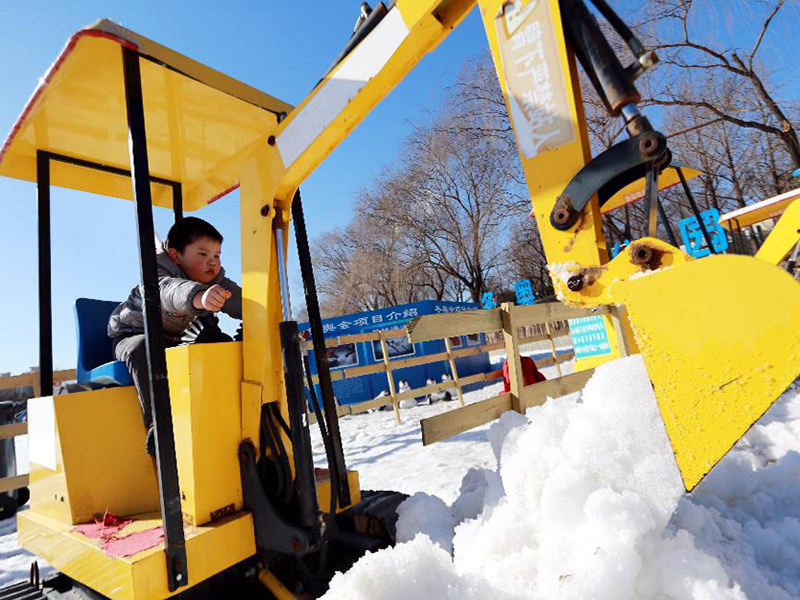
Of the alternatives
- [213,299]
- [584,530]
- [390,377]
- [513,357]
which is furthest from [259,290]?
[390,377]

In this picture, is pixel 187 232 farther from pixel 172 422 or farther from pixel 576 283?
pixel 576 283

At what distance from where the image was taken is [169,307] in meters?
2.18

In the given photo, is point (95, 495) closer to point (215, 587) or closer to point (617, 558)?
point (215, 587)

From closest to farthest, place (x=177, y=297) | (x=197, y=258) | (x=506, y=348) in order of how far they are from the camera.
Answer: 1. (x=177, y=297)
2. (x=197, y=258)
3. (x=506, y=348)

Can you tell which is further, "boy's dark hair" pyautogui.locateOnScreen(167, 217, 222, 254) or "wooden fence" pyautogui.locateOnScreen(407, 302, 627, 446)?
"wooden fence" pyautogui.locateOnScreen(407, 302, 627, 446)

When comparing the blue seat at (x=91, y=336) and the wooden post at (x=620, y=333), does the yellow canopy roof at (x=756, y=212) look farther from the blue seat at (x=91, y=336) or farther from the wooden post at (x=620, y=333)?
the blue seat at (x=91, y=336)

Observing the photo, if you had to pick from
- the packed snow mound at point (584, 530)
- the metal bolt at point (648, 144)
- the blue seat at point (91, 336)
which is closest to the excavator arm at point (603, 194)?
the metal bolt at point (648, 144)

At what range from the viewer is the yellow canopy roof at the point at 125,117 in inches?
80.7

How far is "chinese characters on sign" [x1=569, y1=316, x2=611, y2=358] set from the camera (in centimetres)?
711

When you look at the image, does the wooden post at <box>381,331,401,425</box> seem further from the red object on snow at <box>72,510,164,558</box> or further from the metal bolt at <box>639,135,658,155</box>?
the metal bolt at <box>639,135,658,155</box>

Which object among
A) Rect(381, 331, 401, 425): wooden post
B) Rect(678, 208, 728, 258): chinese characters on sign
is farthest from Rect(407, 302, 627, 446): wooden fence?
Rect(678, 208, 728, 258): chinese characters on sign

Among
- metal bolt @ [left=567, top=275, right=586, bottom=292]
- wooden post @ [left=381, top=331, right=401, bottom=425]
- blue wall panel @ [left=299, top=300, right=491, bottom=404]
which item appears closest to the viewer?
metal bolt @ [left=567, top=275, right=586, bottom=292]

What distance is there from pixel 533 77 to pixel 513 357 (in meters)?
3.45

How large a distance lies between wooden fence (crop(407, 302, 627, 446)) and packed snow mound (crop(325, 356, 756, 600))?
182 centimetres
